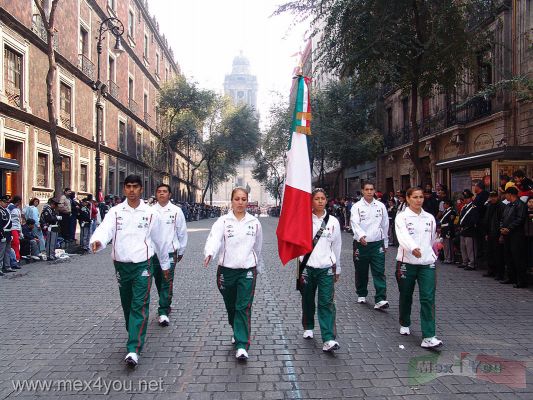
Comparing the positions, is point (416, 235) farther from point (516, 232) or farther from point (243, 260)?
point (516, 232)

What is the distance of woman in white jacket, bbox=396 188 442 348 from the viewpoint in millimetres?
5469

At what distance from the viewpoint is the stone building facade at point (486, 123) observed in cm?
1249

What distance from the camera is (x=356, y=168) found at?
3850cm

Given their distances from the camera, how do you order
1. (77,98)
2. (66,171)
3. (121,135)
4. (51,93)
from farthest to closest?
(121,135) → (77,98) → (66,171) → (51,93)

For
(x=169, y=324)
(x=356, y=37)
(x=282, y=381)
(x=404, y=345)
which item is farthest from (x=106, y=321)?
(x=356, y=37)

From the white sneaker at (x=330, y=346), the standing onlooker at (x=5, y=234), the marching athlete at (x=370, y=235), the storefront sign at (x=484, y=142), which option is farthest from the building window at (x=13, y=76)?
the storefront sign at (x=484, y=142)

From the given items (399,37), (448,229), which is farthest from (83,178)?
(448,229)

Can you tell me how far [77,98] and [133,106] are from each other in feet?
37.1

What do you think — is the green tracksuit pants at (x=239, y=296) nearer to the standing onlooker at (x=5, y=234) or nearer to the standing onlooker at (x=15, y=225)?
the standing onlooker at (x=5, y=234)

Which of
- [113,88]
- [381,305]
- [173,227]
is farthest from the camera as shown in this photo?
[113,88]

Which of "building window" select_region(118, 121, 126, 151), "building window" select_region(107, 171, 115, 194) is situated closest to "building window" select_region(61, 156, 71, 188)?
"building window" select_region(107, 171, 115, 194)

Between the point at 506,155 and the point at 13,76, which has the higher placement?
the point at 13,76

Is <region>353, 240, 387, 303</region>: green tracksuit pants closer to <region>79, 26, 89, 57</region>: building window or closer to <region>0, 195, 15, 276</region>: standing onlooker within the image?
<region>0, 195, 15, 276</region>: standing onlooker

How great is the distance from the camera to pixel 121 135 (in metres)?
33.9
